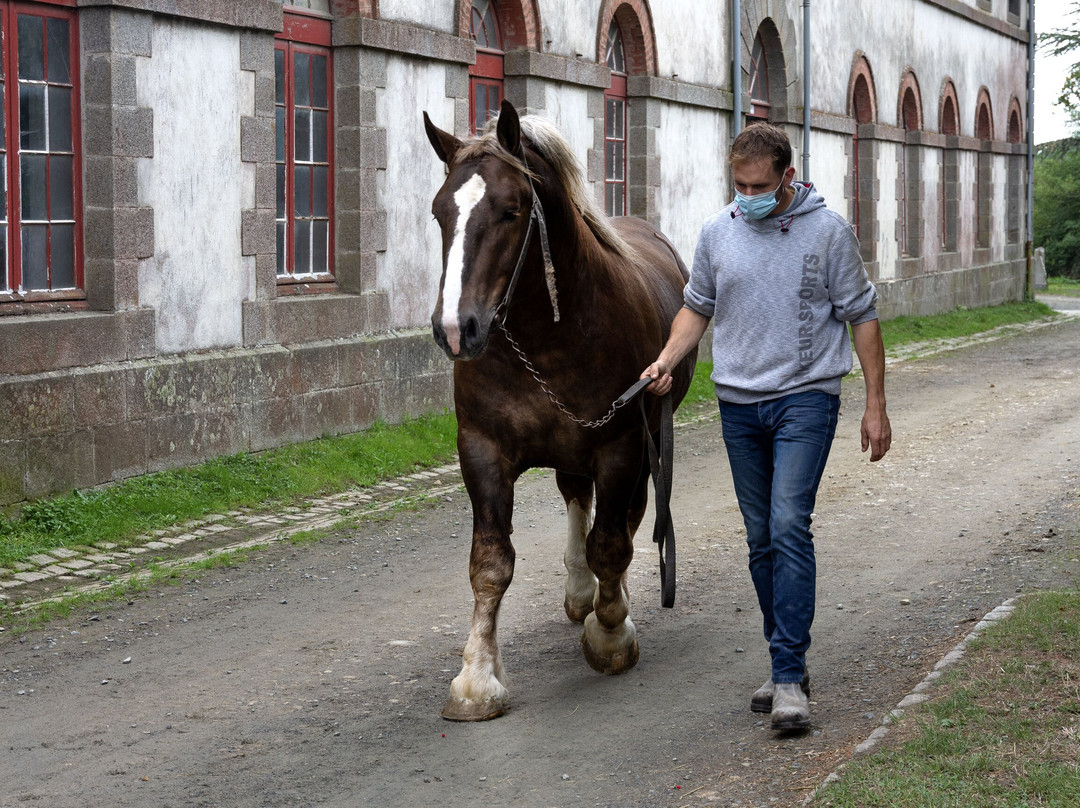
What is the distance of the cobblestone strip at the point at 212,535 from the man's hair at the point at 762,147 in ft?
13.8

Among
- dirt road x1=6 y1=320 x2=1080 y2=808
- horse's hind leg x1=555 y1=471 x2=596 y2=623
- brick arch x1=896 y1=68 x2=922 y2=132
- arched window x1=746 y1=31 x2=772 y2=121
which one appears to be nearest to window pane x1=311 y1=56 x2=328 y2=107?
dirt road x1=6 y1=320 x2=1080 y2=808

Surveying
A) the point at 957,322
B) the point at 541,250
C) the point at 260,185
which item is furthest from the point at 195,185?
the point at 957,322

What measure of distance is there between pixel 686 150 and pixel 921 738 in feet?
48.9

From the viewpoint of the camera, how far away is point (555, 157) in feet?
17.9

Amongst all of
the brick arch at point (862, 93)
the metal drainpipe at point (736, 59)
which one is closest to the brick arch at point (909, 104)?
the brick arch at point (862, 93)

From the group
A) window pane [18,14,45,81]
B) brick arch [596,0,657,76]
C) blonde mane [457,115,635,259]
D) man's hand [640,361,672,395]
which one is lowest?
man's hand [640,361,672,395]

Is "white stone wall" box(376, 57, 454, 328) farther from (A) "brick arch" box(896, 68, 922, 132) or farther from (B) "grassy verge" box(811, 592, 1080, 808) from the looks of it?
(A) "brick arch" box(896, 68, 922, 132)

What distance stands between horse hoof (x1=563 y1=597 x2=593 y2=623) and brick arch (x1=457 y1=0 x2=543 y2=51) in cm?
936

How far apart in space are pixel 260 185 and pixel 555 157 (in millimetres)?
6288

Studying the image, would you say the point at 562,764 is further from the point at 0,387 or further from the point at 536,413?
the point at 0,387

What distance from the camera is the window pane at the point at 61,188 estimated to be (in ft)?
31.8

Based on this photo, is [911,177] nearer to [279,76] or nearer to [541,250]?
[279,76]

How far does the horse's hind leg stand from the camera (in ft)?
21.6

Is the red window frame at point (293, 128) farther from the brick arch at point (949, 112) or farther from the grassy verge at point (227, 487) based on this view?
the brick arch at point (949, 112)
